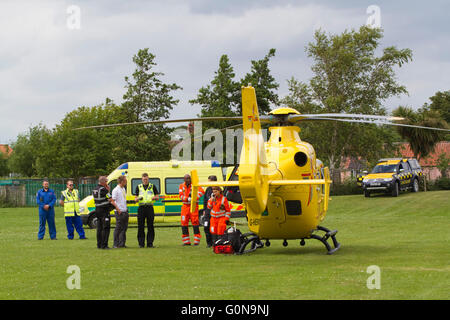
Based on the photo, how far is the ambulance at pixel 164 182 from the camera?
2536 centimetres

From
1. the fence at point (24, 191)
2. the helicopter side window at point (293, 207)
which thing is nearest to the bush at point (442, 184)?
the fence at point (24, 191)

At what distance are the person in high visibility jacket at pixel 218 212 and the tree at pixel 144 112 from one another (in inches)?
1080

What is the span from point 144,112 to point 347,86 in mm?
16361

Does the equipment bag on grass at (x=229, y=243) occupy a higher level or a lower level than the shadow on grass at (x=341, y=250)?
higher

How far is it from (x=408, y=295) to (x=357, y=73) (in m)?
40.5

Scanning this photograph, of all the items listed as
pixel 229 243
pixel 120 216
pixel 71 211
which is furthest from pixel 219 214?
pixel 71 211

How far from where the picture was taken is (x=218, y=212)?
48.0ft

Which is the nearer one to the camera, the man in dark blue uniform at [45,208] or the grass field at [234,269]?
the grass field at [234,269]

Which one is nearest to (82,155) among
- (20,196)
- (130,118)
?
(20,196)

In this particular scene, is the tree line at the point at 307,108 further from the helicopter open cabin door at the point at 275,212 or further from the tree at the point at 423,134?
the helicopter open cabin door at the point at 275,212

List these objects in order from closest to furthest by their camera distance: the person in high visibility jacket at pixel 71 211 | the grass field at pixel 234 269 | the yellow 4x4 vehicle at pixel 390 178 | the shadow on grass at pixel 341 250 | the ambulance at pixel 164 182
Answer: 1. the grass field at pixel 234 269
2. the shadow on grass at pixel 341 250
3. the person in high visibility jacket at pixel 71 211
4. the ambulance at pixel 164 182
5. the yellow 4x4 vehicle at pixel 390 178

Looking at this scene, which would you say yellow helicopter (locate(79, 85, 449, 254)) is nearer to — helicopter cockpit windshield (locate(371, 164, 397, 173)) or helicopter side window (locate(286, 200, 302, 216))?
helicopter side window (locate(286, 200, 302, 216))

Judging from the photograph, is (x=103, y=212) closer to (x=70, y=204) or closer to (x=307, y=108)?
(x=70, y=204)
